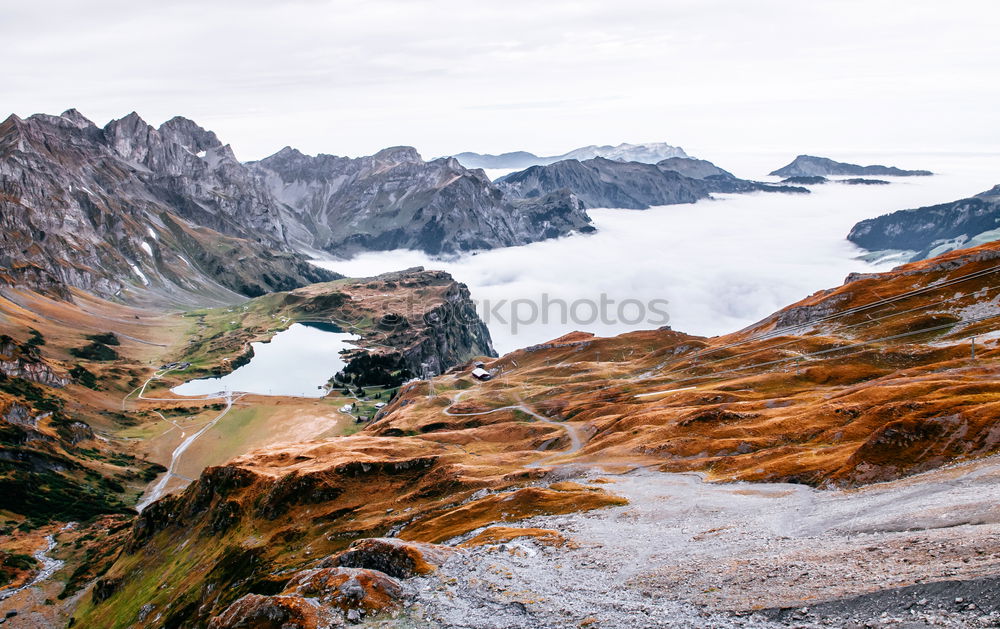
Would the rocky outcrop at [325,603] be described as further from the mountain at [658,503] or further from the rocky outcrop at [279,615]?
the mountain at [658,503]

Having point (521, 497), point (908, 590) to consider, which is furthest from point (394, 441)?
point (908, 590)

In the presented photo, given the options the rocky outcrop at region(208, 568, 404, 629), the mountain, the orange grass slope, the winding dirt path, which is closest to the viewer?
the mountain

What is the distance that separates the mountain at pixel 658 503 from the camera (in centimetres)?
4022

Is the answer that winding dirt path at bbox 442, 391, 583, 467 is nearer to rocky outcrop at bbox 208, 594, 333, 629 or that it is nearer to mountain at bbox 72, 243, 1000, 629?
mountain at bbox 72, 243, 1000, 629

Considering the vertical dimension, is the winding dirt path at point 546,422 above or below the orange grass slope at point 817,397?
below

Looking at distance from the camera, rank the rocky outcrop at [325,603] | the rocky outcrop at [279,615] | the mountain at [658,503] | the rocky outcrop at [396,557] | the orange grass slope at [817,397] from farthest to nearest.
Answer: the orange grass slope at [817,397] → the rocky outcrop at [396,557] → the rocky outcrop at [325,603] → the rocky outcrop at [279,615] → the mountain at [658,503]

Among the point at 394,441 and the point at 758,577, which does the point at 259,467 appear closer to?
the point at 394,441

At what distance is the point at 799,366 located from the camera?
142m

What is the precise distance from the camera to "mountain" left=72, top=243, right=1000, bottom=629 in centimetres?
4022

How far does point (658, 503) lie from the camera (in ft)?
230

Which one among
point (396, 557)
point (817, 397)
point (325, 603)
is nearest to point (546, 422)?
point (817, 397)

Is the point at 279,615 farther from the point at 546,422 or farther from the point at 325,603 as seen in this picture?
the point at 546,422

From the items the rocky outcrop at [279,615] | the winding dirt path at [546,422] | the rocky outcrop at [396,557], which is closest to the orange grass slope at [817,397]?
the winding dirt path at [546,422]

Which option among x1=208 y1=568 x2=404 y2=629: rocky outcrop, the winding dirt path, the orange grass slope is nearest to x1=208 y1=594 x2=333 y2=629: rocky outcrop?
x1=208 y1=568 x2=404 y2=629: rocky outcrop
